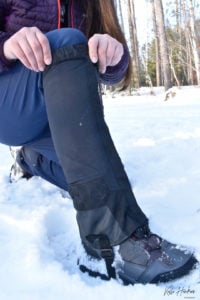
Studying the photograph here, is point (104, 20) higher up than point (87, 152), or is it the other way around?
point (104, 20)

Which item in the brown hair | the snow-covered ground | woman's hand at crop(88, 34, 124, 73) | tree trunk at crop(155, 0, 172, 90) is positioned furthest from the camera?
tree trunk at crop(155, 0, 172, 90)

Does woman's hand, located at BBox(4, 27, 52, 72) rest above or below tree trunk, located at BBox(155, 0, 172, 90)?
above

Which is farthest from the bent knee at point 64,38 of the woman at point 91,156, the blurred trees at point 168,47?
the blurred trees at point 168,47

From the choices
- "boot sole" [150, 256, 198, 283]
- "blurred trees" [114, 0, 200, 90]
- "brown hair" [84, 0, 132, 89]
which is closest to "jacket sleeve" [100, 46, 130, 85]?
"brown hair" [84, 0, 132, 89]

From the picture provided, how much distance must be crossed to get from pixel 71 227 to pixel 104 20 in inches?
26.5

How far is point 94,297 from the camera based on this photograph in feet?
2.30

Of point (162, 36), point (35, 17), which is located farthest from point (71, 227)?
point (162, 36)

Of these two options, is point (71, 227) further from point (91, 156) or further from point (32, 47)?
point (32, 47)

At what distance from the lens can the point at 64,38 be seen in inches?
33.7

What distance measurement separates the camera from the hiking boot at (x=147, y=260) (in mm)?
762

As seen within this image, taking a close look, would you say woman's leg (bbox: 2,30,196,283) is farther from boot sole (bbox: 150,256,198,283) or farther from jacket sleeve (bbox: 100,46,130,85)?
jacket sleeve (bbox: 100,46,130,85)

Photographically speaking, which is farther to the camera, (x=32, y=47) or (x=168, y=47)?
(x=168, y=47)

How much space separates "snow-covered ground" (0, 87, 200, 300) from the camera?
0.72m

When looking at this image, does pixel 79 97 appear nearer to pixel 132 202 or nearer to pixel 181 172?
pixel 132 202
